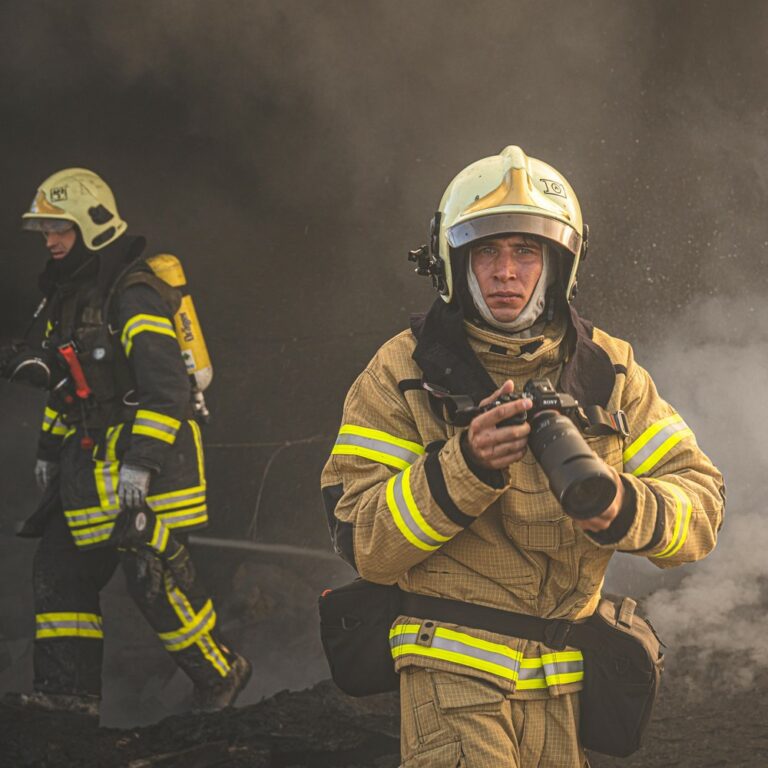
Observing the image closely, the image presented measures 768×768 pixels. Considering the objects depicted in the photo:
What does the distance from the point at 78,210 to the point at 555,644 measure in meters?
3.41

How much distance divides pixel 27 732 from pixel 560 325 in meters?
2.97

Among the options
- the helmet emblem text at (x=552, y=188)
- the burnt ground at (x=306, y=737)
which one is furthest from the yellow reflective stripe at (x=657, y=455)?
the burnt ground at (x=306, y=737)

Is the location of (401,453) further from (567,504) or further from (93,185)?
(93,185)

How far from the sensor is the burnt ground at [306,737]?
4449mm

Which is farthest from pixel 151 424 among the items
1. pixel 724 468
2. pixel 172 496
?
pixel 724 468

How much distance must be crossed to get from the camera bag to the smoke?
104 inches

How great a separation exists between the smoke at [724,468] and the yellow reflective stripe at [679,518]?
2.79 meters

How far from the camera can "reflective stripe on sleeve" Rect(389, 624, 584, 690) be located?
8.50 ft

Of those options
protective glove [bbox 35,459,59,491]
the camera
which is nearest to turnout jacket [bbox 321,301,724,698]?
the camera

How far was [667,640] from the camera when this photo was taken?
216 inches

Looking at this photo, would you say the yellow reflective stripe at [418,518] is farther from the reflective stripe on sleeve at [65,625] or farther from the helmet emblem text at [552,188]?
the reflective stripe on sleeve at [65,625]

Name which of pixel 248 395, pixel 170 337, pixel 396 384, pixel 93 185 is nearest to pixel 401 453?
pixel 396 384

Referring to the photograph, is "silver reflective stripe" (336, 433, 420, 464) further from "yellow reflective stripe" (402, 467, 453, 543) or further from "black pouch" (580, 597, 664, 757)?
"black pouch" (580, 597, 664, 757)

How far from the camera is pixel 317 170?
7.16 meters
